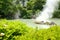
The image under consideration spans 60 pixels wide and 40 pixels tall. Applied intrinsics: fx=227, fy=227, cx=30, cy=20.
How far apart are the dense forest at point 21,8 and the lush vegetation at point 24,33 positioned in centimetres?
1251

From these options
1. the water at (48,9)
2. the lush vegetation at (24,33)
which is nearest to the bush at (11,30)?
the lush vegetation at (24,33)

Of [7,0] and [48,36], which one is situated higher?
[48,36]

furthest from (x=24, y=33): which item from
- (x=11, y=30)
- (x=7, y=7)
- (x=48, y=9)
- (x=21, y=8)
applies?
(x=48, y=9)

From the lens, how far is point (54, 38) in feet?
15.4

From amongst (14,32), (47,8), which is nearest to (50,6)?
(47,8)

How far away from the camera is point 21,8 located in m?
20.5

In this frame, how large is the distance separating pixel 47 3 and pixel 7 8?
4.48m

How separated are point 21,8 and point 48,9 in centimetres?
250

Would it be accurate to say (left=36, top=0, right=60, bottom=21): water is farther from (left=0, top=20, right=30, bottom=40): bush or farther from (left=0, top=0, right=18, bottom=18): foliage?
(left=0, top=20, right=30, bottom=40): bush

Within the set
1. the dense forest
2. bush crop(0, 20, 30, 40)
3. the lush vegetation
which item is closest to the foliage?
the dense forest

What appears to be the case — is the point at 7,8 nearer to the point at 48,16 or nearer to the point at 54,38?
the point at 48,16

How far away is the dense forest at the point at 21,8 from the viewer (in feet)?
61.2

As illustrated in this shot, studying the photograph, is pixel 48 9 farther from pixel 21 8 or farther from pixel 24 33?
pixel 24 33

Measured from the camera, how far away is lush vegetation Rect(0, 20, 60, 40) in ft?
15.7
